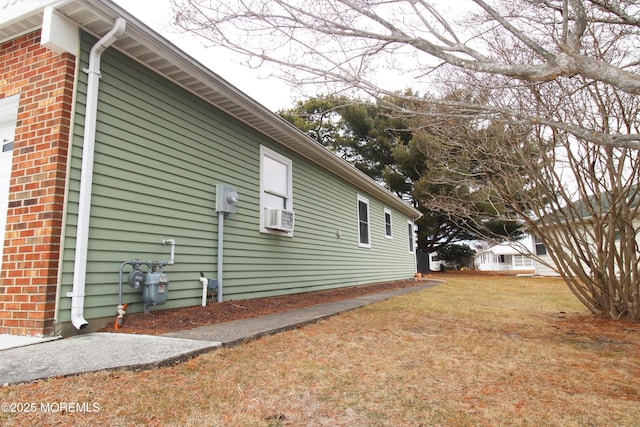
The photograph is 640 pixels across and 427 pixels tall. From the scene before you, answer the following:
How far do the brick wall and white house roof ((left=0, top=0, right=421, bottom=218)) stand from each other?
0.96 ft

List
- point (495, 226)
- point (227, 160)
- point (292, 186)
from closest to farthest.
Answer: point (227, 160), point (292, 186), point (495, 226)

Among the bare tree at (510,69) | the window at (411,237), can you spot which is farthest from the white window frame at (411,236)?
the bare tree at (510,69)

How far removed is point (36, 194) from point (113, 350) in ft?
5.39

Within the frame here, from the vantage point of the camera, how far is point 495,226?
21.0m

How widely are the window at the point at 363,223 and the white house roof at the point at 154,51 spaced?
4.38 meters

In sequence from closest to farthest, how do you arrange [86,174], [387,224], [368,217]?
[86,174], [368,217], [387,224]

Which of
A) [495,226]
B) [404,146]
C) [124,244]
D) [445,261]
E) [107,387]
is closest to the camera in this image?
[107,387]

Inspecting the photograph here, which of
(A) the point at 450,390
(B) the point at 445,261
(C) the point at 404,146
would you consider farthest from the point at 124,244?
(B) the point at 445,261

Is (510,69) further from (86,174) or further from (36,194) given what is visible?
(36,194)

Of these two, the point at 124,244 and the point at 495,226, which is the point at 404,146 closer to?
the point at 495,226

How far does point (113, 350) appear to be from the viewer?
277 centimetres

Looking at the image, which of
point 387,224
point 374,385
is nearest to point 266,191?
point 374,385

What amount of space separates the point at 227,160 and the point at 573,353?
463 centimetres

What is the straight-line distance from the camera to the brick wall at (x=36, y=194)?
10.6 feet
